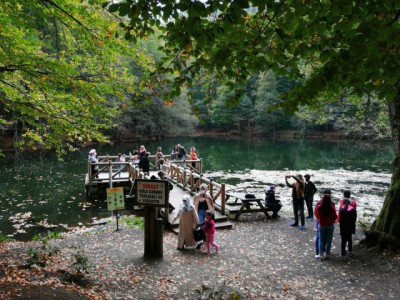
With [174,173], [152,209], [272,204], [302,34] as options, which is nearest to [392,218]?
[272,204]

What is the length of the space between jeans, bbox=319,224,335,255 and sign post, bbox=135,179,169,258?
13.1 feet

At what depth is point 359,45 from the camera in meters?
2.76

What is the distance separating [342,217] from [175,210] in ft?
20.2

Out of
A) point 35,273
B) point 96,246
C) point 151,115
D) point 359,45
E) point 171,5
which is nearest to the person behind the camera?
point 359,45

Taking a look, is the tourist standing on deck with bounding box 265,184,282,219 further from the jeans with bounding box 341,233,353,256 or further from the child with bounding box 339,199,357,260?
the child with bounding box 339,199,357,260

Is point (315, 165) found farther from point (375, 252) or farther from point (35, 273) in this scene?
point (35, 273)

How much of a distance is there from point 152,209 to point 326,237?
4.49m

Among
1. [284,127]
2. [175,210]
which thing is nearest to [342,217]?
[175,210]

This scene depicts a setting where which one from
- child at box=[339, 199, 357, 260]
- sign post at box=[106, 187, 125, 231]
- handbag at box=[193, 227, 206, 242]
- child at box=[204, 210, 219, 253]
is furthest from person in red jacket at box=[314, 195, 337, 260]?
sign post at box=[106, 187, 125, 231]

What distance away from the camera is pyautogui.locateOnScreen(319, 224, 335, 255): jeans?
785 cm

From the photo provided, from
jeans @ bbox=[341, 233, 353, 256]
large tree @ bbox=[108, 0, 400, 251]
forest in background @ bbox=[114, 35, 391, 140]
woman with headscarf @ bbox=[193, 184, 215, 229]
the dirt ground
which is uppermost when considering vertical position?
forest in background @ bbox=[114, 35, 391, 140]

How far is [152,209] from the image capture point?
8180 millimetres

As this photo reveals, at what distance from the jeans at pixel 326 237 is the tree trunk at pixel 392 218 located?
54.5 inches

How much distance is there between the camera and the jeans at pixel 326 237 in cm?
785
